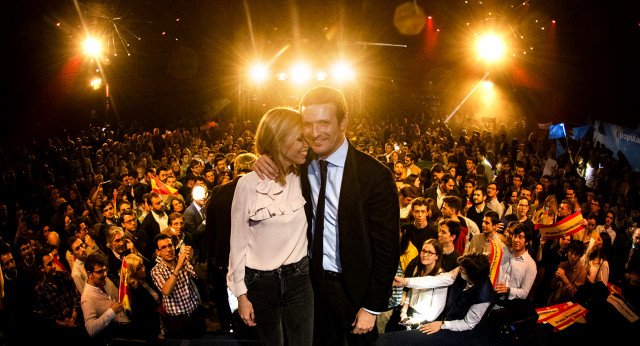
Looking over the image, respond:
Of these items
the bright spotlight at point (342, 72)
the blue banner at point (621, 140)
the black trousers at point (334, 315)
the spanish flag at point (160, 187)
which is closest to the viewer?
the black trousers at point (334, 315)

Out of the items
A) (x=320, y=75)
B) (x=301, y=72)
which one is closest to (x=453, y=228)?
(x=320, y=75)

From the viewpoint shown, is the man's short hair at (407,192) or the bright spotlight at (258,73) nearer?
the man's short hair at (407,192)

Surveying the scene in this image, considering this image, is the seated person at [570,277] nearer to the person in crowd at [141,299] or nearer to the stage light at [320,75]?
the person in crowd at [141,299]

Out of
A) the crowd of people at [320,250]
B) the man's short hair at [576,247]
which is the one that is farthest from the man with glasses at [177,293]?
the man's short hair at [576,247]

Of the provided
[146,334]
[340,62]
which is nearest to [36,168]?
[146,334]

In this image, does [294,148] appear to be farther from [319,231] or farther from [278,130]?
[319,231]

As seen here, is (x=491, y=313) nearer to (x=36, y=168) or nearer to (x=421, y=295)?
(x=421, y=295)

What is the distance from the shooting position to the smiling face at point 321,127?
208cm

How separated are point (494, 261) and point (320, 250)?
2776 mm

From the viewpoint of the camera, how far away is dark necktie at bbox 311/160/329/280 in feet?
7.07

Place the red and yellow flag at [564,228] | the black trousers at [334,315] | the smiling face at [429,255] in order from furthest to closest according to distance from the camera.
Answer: the red and yellow flag at [564,228], the smiling face at [429,255], the black trousers at [334,315]

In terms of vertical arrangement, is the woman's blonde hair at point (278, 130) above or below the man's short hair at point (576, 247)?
above

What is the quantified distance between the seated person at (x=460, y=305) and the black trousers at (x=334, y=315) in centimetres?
113

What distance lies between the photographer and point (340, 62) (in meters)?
22.0
